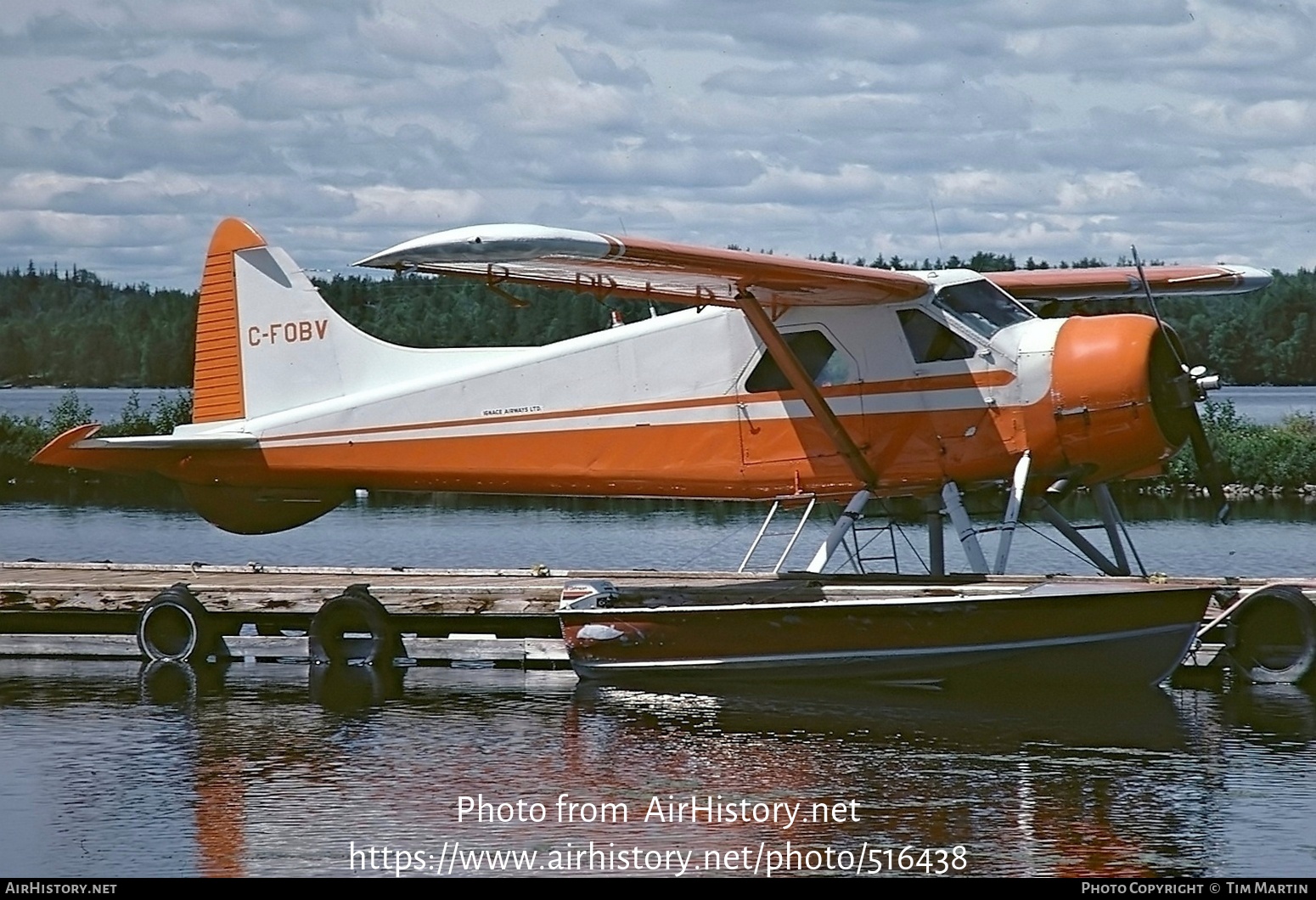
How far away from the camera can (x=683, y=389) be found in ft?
44.9

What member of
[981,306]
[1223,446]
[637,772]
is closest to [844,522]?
[981,306]

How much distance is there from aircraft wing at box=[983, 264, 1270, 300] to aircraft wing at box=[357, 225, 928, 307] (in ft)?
7.57

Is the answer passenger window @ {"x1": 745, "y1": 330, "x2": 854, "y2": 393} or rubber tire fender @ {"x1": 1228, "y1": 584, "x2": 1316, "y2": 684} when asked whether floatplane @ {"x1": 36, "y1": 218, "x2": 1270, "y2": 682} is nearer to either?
passenger window @ {"x1": 745, "y1": 330, "x2": 854, "y2": 393}

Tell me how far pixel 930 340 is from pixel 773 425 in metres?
1.26

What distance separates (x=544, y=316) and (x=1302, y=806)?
4520cm

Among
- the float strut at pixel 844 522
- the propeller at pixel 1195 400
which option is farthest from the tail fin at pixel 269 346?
the propeller at pixel 1195 400

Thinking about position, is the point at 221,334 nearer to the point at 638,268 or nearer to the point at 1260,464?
the point at 638,268

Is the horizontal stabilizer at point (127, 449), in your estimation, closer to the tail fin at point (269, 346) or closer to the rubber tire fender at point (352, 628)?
the tail fin at point (269, 346)

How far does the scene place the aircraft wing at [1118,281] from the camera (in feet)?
49.4

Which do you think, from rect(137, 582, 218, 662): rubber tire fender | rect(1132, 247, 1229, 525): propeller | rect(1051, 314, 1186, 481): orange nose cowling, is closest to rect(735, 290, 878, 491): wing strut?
rect(1051, 314, 1186, 481): orange nose cowling

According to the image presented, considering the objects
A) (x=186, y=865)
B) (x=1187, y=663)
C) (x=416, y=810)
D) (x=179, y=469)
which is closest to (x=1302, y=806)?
(x=1187, y=663)

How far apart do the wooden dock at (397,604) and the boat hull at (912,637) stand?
1.02 ft

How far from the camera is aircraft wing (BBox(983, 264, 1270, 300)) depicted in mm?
15055

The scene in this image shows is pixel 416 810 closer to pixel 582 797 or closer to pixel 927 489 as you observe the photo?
pixel 582 797
